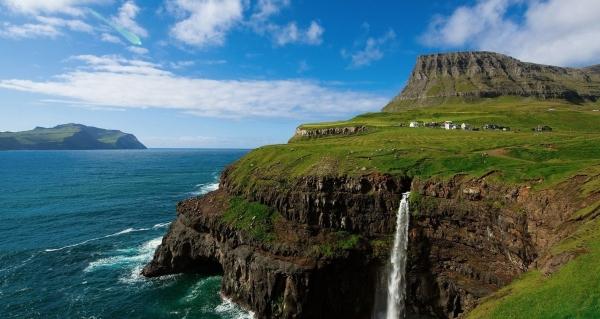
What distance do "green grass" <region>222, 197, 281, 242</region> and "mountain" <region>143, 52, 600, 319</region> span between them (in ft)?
0.72

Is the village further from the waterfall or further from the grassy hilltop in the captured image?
the waterfall

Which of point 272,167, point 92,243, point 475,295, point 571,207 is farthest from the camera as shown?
point 92,243

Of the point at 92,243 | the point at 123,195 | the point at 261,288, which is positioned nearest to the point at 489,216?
the point at 261,288

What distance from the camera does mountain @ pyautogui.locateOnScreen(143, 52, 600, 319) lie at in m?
33.2

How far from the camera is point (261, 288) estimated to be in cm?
5081

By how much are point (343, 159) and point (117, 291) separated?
39.4m

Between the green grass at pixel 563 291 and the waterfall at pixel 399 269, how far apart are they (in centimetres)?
1692

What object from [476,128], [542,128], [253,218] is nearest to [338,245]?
[253,218]

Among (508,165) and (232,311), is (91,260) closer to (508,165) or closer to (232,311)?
(232,311)

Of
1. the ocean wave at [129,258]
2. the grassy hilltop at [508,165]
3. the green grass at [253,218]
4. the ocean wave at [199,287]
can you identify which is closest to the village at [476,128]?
the grassy hilltop at [508,165]

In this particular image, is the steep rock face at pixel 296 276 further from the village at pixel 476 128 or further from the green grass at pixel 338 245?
the village at pixel 476 128

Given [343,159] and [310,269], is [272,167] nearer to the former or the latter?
[343,159]

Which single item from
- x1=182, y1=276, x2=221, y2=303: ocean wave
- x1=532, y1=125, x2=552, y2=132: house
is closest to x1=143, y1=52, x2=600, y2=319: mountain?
x1=182, y1=276, x2=221, y2=303: ocean wave

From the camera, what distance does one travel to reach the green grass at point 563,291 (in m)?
24.1
